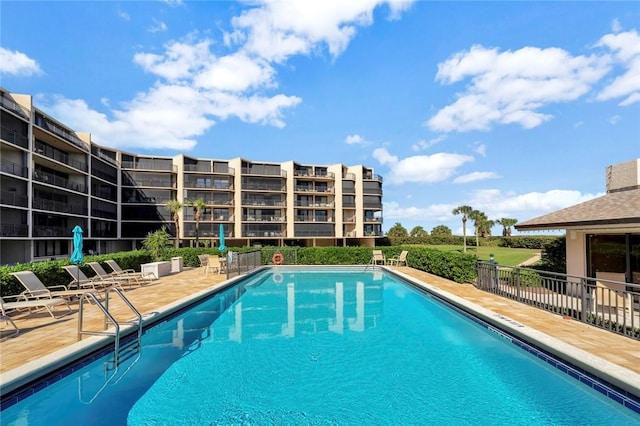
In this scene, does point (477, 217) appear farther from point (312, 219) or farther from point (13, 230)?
point (13, 230)

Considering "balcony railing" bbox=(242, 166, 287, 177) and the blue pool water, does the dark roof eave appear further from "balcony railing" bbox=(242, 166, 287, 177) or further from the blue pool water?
"balcony railing" bbox=(242, 166, 287, 177)

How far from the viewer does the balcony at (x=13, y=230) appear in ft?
76.1

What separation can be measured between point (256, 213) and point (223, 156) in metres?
10.0

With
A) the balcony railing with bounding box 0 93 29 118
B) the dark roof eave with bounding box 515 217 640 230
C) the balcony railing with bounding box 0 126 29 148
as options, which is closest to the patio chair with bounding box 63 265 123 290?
the dark roof eave with bounding box 515 217 640 230

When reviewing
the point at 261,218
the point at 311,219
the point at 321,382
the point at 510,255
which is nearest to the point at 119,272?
the point at 321,382

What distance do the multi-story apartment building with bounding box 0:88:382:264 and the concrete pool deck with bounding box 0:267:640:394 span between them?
2392 cm

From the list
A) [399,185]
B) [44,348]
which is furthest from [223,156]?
[44,348]

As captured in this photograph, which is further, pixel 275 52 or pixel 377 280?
pixel 275 52

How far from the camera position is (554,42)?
15.5 metres

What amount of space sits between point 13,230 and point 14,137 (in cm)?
719

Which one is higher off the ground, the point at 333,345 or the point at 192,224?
the point at 192,224

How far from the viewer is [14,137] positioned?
24.6 m

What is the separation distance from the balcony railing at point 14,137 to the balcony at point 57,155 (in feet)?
5.21

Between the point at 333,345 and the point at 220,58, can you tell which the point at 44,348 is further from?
the point at 220,58
